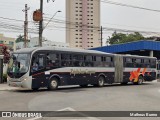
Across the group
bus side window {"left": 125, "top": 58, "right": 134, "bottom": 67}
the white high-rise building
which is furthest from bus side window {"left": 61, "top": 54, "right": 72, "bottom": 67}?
the white high-rise building

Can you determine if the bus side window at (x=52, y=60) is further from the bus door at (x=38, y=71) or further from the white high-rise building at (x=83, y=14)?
the white high-rise building at (x=83, y=14)

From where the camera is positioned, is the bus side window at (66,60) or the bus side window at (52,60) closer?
the bus side window at (52,60)

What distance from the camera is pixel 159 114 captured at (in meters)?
12.0

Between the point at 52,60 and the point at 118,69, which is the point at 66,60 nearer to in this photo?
the point at 52,60

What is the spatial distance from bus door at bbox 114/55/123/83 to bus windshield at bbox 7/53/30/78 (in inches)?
421

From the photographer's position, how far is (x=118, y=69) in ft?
102

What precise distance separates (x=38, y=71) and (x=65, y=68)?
274cm

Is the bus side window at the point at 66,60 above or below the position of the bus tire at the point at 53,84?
above

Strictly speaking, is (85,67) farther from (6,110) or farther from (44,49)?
(6,110)

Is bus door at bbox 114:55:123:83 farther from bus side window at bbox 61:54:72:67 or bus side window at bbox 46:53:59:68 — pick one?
bus side window at bbox 46:53:59:68

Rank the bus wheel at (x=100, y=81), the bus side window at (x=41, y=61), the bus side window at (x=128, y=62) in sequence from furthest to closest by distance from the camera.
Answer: the bus side window at (x=128, y=62) → the bus wheel at (x=100, y=81) → the bus side window at (x=41, y=61)

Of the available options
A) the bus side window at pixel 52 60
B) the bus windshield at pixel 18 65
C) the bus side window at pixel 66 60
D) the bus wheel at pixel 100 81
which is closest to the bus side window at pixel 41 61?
the bus side window at pixel 52 60

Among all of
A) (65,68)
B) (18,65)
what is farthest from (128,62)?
(18,65)

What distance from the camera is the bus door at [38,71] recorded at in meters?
22.4
